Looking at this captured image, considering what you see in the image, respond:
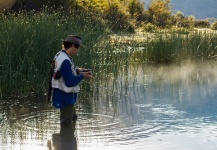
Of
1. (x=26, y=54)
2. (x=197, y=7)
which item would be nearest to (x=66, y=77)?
(x=26, y=54)

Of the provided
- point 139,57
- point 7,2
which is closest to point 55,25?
point 139,57

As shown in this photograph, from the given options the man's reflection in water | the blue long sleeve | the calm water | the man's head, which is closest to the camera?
the man's reflection in water

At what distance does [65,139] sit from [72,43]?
127cm

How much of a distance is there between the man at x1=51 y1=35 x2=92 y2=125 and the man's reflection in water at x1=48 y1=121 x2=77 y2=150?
18 cm

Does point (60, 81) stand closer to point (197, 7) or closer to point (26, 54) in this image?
point (26, 54)

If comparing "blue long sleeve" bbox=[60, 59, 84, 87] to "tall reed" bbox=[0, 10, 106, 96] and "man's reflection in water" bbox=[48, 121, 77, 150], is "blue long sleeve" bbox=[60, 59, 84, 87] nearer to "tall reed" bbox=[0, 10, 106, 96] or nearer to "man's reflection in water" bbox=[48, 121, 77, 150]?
"man's reflection in water" bbox=[48, 121, 77, 150]

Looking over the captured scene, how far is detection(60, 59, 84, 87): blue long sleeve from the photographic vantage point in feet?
25.4

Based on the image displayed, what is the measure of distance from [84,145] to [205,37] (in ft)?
37.9

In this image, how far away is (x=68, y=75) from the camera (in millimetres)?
7754

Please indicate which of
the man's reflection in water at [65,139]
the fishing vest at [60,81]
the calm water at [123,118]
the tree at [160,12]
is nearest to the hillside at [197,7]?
the tree at [160,12]

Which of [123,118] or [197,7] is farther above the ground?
[197,7]

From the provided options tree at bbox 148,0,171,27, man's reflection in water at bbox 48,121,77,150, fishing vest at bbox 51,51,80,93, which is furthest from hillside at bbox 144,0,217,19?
fishing vest at bbox 51,51,80,93

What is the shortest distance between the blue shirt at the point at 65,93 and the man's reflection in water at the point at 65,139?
343 millimetres

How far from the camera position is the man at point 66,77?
778cm
